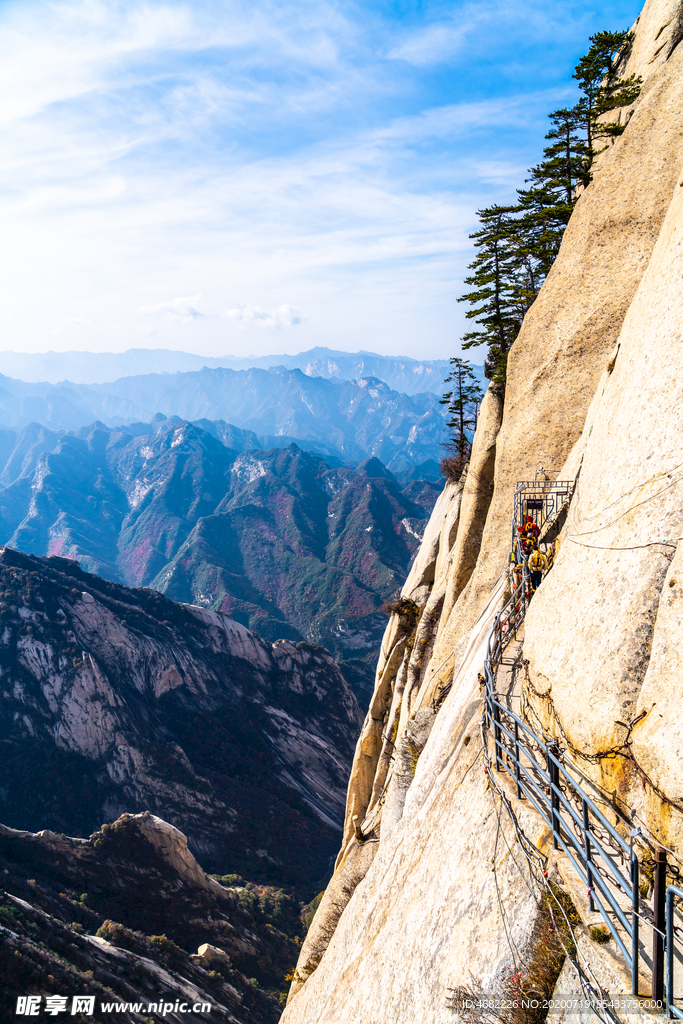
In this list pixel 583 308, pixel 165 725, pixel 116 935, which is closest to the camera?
pixel 583 308

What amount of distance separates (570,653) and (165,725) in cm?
9516

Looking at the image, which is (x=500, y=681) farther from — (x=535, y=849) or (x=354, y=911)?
(x=354, y=911)

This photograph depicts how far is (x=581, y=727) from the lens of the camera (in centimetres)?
886

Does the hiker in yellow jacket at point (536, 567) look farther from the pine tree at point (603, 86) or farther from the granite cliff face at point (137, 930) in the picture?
the granite cliff face at point (137, 930)

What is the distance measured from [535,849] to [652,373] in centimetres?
980

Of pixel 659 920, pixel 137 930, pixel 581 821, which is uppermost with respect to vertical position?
pixel 581 821

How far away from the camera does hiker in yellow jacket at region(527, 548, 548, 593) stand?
14391 millimetres

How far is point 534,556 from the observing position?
567 inches

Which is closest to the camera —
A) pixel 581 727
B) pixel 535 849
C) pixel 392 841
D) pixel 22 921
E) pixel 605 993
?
pixel 605 993

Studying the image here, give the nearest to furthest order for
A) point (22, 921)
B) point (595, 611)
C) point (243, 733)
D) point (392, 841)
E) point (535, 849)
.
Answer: point (535, 849) → point (595, 611) → point (392, 841) → point (22, 921) → point (243, 733)

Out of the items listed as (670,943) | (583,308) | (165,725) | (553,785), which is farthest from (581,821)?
(165,725)

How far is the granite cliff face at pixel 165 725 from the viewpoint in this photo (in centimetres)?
7550

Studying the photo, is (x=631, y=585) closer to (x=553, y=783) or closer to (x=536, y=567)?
(x=553, y=783)

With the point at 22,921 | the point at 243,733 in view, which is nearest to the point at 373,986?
the point at 22,921
